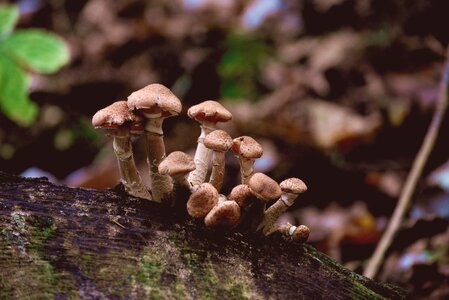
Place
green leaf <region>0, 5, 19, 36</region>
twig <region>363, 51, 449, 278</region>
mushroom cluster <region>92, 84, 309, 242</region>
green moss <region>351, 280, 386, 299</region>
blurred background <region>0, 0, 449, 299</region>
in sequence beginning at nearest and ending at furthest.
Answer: mushroom cluster <region>92, 84, 309, 242</region>, green moss <region>351, 280, 386, 299</region>, twig <region>363, 51, 449, 278</region>, green leaf <region>0, 5, 19, 36</region>, blurred background <region>0, 0, 449, 299</region>

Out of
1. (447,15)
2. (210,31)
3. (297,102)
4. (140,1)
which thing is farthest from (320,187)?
(140,1)

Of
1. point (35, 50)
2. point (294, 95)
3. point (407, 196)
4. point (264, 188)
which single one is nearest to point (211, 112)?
point (264, 188)

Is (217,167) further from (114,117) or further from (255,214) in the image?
(114,117)

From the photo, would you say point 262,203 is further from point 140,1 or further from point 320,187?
point 140,1

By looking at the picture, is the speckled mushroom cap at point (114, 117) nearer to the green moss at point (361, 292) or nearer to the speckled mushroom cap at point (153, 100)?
the speckled mushroom cap at point (153, 100)

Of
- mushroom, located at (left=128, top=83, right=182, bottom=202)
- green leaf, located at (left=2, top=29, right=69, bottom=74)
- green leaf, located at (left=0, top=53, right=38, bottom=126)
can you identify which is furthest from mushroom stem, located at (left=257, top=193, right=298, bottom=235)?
green leaf, located at (left=0, top=53, right=38, bottom=126)

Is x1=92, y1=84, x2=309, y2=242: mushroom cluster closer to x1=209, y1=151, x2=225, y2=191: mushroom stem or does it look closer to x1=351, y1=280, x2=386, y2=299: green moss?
x1=209, y1=151, x2=225, y2=191: mushroom stem
